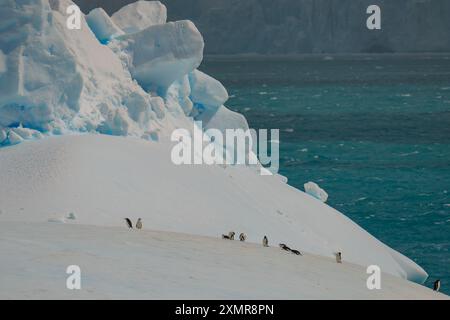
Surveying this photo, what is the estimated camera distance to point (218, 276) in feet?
51.7

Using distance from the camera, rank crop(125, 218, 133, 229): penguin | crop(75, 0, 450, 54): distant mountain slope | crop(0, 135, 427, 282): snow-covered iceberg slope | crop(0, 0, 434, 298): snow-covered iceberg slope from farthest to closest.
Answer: crop(75, 0, 450, 54): distant mountain slope → crop(0, 0, 434, 298): snow-covered iceberg slope → crop(0, 135, 427, 282): snow-covered iceberg slope → crop(125, 218, 133, 229): penguin

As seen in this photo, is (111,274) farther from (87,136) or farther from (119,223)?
(87,136)

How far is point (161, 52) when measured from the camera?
29.6 m

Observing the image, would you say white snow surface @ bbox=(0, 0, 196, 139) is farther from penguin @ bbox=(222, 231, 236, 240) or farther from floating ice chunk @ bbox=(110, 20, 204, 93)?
penguin @ bbox=(222, 231, 236, 240)

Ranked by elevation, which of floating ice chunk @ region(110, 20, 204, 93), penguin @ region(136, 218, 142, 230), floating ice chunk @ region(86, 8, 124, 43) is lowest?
penguin @ region(136, 218, 142, 230)

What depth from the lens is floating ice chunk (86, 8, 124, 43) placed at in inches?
1185

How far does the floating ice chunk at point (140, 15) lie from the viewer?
33.9m

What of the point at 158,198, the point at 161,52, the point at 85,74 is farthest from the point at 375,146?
the point at 158,198

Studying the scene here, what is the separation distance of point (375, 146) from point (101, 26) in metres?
28.0

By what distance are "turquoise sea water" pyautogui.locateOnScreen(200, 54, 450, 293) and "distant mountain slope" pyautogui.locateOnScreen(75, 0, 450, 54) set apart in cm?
4700

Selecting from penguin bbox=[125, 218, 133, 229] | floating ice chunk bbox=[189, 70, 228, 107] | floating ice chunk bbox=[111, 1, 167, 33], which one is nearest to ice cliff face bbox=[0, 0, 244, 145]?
floating ice chunk bbox=[189, 70, 228, 107]

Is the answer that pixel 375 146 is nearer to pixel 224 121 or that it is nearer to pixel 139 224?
pixel 224 121

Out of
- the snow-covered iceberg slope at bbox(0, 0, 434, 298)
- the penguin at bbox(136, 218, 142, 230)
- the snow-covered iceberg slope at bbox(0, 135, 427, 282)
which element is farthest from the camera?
the snow-covered iceberg slope at bbox(0, 0, 434, 298)

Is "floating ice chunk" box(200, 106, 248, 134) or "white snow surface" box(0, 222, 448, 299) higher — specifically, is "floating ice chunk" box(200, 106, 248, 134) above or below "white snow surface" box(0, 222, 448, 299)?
above
